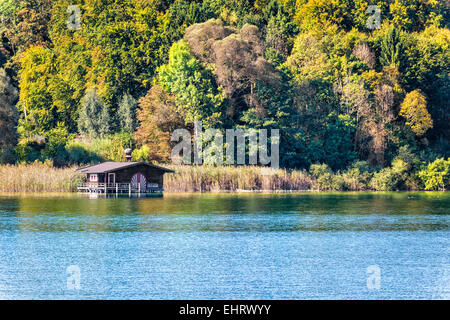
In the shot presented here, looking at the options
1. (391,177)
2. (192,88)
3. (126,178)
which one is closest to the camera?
(126,178)

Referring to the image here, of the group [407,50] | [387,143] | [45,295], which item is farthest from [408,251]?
[407,50]

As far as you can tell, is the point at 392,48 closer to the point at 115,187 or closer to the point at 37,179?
the point at 115,187

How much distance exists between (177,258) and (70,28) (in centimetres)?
6799

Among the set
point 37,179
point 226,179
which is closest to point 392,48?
point 226,179

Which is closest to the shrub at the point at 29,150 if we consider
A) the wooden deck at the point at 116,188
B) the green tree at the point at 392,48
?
the wooden deck at the point at 116,188

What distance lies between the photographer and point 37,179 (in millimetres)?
69500

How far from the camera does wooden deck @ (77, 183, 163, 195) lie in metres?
70.2

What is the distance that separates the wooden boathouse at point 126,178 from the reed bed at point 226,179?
1759 millimetres

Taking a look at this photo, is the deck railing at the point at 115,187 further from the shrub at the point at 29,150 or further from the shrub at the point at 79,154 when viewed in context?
the shrub at the point at 29,150

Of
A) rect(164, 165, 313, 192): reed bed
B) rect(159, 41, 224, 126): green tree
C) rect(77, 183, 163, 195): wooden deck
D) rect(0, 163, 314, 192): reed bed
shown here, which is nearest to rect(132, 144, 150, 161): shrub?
rect(159, 41, 224, 126): green tree

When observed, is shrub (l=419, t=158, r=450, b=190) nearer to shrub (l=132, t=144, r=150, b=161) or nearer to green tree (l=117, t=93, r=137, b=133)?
shrub (l=132, t=144, r=150, b=161)

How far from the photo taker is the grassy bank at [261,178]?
70500mm

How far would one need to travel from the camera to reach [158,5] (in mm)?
96062

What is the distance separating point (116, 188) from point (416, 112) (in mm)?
34018
